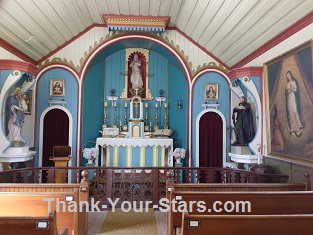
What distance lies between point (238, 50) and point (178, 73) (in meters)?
2.44

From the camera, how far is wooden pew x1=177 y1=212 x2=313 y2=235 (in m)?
2.04

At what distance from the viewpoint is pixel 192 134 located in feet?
25.9

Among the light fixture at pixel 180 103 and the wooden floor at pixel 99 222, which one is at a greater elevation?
the light fixture at pixel 180 103

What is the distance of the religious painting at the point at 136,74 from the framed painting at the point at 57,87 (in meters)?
1.78

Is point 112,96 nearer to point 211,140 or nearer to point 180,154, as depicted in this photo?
point 180,154

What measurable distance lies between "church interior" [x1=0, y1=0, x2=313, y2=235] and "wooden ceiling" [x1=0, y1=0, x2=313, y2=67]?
0.03m

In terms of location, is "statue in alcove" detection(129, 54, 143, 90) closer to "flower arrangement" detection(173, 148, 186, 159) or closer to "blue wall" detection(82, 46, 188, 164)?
"blue wall" detection(82, 46, 188, 164)

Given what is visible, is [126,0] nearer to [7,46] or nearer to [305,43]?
[7,46]

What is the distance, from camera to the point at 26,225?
1.87m

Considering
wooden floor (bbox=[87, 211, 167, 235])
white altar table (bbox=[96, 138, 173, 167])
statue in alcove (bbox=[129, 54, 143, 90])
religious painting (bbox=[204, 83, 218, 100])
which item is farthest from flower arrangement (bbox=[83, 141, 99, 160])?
religious painting (bbox=[204, 83, 218, 100])

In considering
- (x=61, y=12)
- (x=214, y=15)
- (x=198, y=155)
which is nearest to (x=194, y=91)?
(x=198, y=155)

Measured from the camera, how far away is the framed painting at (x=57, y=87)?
770 centimetres

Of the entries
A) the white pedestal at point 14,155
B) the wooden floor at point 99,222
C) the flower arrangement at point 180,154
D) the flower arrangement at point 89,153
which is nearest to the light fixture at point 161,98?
the flower arrangement at point 180,154

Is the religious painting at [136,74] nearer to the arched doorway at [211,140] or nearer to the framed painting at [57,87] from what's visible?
the framed painting at [57,87]
